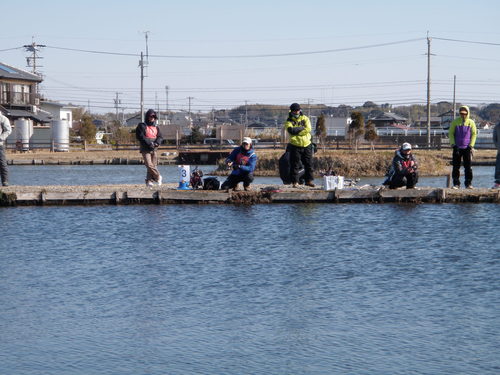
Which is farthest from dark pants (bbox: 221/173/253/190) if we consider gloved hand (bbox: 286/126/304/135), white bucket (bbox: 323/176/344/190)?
white bucket (bbox: 323/176/344/190)

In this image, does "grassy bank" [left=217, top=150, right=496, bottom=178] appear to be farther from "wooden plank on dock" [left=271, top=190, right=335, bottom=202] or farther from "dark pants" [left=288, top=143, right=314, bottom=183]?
"wooden plank on dock" [left=271, top=190, right=335, bottom=202]

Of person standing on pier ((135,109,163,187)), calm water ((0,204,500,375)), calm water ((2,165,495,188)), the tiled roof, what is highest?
the tiled roof

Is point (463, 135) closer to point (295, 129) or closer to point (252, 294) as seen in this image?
point (295, 129)

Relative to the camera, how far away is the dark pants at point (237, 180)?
21797 millimetres

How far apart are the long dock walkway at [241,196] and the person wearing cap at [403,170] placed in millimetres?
303

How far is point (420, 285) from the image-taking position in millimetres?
13195

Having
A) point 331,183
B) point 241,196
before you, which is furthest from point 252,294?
point 331,183

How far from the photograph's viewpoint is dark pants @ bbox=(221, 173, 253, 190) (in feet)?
71.5

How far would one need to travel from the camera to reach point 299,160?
22.0m

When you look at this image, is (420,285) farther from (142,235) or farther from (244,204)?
(244,204)

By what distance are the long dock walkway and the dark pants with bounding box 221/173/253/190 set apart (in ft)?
0.91

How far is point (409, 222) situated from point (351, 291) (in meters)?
6.99

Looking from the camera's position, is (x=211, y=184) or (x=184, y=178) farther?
(x=184, y=178)

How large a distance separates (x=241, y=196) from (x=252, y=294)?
9327 millimetres
